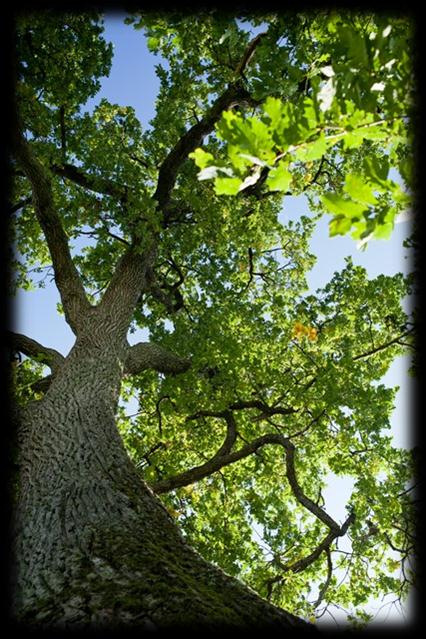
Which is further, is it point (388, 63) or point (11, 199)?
point (11, 199)

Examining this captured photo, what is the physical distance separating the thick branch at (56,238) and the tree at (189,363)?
1.2 inches

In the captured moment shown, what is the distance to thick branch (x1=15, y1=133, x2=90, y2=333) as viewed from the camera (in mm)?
6703

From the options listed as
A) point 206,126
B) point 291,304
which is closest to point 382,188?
point 206,126

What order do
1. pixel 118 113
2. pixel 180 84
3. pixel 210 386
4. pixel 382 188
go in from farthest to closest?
pixel 118 113, pixel 180 84, pixel 210 386, pixel 382 188

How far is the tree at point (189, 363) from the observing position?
2.60 metres

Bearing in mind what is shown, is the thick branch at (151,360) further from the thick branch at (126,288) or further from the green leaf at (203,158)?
the green leaf at (203,158)

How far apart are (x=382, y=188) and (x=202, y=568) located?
217 centimetres

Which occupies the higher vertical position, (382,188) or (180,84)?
(180,84)

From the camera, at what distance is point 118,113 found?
403 inches

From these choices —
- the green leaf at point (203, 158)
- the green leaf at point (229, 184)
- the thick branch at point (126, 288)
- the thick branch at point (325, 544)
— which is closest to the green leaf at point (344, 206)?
the green leaf at point (229, 184)

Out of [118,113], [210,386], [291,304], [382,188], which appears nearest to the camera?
[382,188]

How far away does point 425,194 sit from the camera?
80.8 inches

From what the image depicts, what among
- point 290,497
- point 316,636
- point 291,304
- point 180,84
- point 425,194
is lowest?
point 316,636

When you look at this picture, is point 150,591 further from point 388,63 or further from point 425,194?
point 388,63
